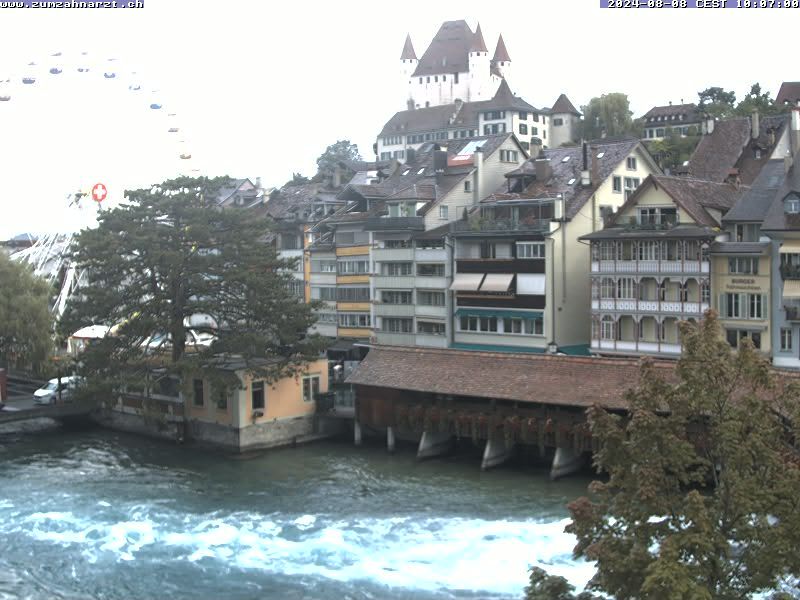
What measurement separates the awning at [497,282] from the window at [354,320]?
398 inches

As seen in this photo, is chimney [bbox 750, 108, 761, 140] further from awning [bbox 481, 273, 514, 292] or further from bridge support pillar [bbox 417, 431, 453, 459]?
bridge support pillar [bbox 417, 431, 453, 459]

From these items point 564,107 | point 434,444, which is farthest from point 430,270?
point 564,107

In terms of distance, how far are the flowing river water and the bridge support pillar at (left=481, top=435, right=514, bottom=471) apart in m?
0.64

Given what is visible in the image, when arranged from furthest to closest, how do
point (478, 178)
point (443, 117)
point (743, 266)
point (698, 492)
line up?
1. point (443, 117)
2. point (478, 178)
3. point (743, 266)
4. point (698, 492)

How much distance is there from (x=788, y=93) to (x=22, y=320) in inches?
2888

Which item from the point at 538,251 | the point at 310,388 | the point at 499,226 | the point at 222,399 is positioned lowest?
the point at 222,399

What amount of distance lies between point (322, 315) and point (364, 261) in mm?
5016

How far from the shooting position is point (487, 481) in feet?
134

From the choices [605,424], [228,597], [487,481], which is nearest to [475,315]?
[487,481]

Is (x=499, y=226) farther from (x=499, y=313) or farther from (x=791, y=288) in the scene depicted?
(x=791, y=288)

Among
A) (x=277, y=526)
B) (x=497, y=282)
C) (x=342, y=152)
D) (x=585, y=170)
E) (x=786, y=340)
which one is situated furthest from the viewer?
(x=342, y=152)

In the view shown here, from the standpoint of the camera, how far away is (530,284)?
5725 cm

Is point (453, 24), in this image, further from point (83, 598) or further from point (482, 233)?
point (83, 598)

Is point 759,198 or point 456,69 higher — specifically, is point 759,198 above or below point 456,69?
below
